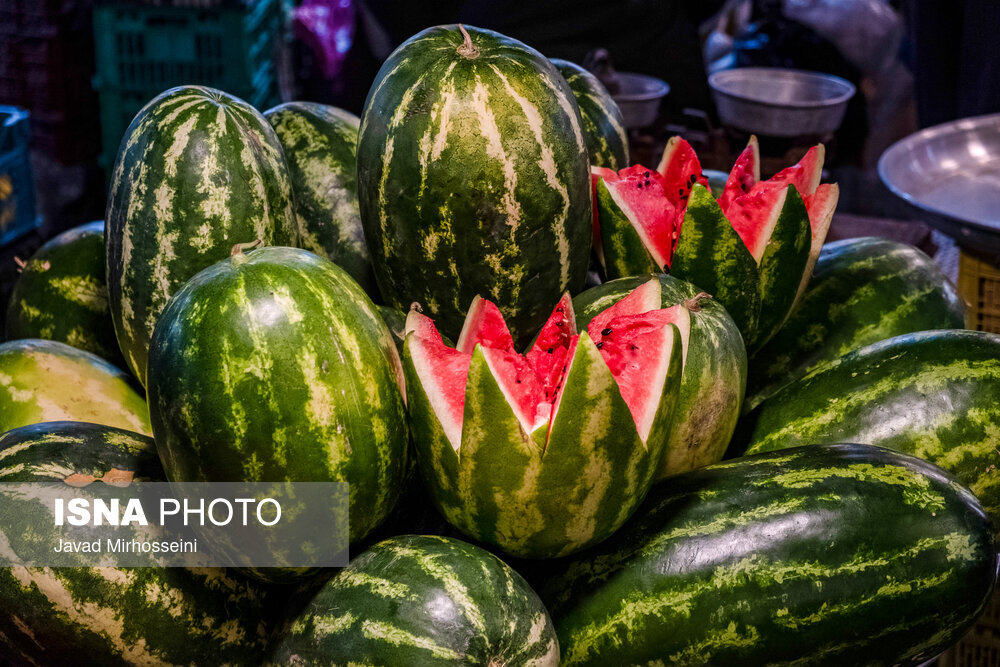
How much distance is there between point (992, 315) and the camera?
2.62 m

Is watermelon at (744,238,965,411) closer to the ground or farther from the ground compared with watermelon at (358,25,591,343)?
closer to the ground

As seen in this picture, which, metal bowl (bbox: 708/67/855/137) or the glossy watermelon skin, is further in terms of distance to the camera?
metal bowl (bbox: 708/67/855/137)

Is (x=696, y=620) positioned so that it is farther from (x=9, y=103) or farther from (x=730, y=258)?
(x=9, y=103)

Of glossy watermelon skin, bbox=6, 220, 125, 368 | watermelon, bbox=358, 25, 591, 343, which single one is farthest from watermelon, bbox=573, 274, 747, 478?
glossy watermelon skin, bbox=6, 220, 125, 368

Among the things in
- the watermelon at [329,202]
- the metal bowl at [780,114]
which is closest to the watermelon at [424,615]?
the watermelon at [329,202]

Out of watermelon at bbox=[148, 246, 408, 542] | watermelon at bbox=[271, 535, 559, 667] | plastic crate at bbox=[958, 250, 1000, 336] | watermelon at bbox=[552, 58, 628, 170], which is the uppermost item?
watermelon at bbox=[552, 58, 628, 170]

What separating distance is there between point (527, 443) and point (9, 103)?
510 centimetres

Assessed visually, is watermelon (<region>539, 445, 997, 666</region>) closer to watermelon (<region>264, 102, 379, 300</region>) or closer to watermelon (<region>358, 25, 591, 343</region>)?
watermelon (<region>358, 25, 591, 343</region>)

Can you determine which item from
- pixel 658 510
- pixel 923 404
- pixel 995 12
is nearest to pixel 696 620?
pixel 658 510

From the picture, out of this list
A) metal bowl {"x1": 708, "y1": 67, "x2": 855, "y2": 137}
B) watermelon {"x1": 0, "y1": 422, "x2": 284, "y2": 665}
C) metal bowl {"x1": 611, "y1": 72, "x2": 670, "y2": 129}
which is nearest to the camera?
watermelon {"x1": 0, "y1": 422, "x2": 284, "y2": 665}

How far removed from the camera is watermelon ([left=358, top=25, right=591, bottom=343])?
130cm

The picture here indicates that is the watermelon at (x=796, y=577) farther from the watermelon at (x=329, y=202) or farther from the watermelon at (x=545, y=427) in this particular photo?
the watermelon at (x=329, y=202)

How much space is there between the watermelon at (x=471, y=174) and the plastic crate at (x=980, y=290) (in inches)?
68.1

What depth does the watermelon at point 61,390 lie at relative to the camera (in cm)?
149
